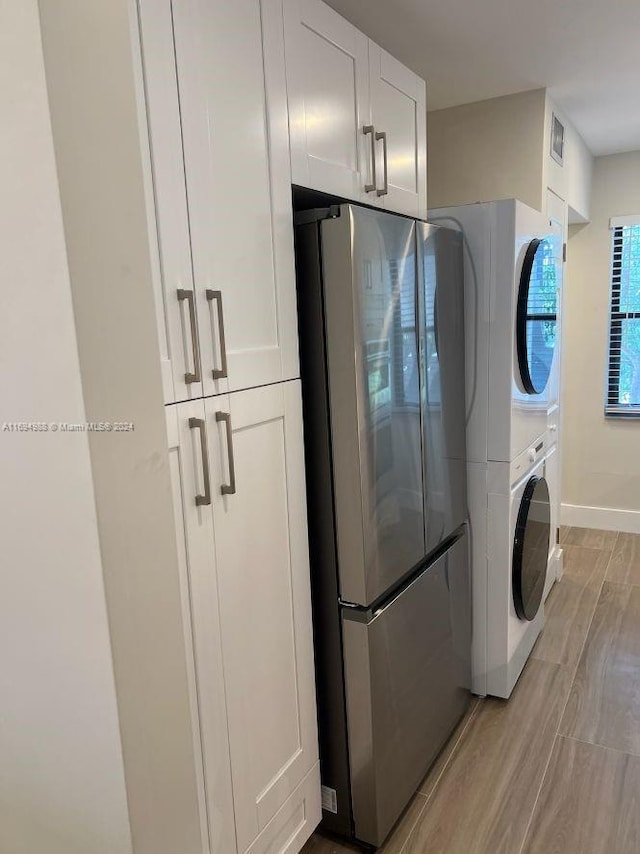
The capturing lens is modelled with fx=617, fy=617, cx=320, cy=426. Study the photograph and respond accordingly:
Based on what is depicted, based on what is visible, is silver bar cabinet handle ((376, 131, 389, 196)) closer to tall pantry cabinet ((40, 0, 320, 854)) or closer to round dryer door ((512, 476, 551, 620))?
tall pantry cabinet ((40, 0, 320, 854))

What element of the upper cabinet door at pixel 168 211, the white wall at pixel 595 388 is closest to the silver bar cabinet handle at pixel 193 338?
the upper cabinet door at pixel 168 211

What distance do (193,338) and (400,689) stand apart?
1.18 meters

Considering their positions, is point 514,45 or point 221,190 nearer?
point 221,190

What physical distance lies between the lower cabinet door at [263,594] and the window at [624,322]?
3208 millimetres

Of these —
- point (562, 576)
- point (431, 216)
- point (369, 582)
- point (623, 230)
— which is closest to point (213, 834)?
point (369, 582)

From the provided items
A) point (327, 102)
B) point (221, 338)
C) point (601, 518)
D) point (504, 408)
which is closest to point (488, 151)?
point (504, 408)

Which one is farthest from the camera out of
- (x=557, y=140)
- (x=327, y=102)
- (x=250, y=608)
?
(x=557, y=140)

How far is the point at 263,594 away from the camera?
1.43 metres

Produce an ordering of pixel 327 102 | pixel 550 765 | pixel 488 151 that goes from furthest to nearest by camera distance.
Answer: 1. pixel 488 151
2. pixel 550 765
3. pixel 327 102

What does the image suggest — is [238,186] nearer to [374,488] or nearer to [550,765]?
[374,488]

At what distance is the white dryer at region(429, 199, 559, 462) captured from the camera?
6.83 ft

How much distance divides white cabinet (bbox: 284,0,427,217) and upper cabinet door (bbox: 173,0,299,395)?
0.23ft

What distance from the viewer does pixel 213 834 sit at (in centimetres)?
129

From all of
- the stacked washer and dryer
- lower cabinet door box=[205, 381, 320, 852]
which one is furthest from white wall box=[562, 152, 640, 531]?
lower cabinet door box=[205, 381, 320, 852]
